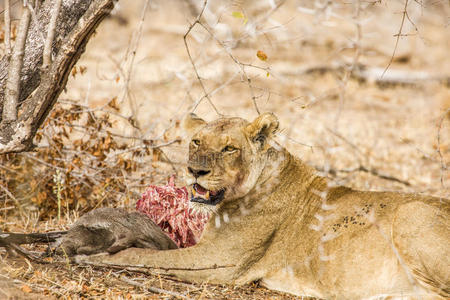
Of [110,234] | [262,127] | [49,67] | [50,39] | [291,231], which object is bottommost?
[291,231]

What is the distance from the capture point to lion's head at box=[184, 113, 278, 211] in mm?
4008

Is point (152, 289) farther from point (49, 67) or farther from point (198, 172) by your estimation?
point (49, 67)

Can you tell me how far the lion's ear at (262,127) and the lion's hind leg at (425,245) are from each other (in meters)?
1.12

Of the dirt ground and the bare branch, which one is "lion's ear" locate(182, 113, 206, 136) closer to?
the dirt ground

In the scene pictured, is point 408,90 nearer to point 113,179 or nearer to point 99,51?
point 99,51

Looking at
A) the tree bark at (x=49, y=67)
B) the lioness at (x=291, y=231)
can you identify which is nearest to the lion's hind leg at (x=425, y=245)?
the lioness at (x=291, y=231)

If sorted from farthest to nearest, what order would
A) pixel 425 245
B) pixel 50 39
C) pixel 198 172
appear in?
pixel 198 172, pixel 50 39, pixel 425 245

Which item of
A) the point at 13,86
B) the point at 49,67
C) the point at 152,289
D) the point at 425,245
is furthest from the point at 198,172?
the point at 425,245

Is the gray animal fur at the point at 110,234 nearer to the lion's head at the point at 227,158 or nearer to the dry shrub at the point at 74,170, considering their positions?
the lion's head at the point at 227,158

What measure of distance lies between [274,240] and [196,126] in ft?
3.66

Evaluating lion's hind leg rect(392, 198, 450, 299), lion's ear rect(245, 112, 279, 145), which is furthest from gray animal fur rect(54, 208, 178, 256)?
lion's hind leg rect(392, 198, 450, 299)

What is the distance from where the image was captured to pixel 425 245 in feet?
12.2

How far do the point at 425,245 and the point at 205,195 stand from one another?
1.54 meters

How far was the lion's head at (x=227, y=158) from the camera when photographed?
4008mm
